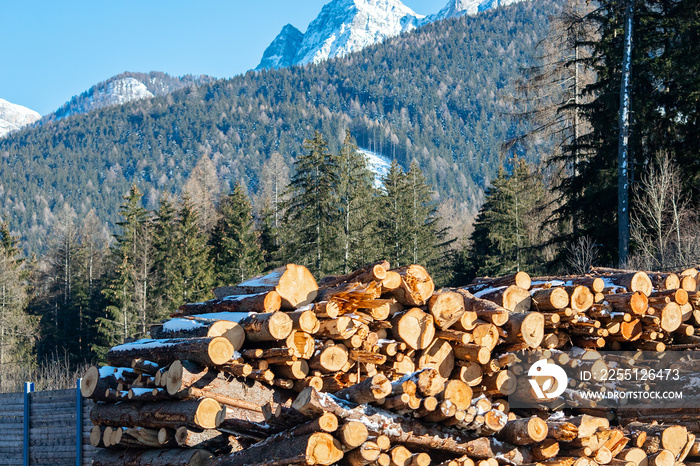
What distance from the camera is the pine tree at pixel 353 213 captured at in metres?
32.9

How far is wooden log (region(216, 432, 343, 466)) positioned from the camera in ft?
16.6

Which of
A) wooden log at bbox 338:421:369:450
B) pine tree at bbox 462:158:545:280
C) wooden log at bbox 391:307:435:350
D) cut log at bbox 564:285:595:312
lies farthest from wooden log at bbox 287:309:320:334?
pine tree at bbox 462:158:545:280

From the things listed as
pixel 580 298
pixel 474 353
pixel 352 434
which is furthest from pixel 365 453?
pixel 580 298

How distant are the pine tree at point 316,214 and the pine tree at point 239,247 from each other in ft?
26.1

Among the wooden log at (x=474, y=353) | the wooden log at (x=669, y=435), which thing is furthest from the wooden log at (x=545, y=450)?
the wooden log at (x=669, y=435)

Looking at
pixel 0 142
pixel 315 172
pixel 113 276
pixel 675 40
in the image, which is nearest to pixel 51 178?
pixel 0 142

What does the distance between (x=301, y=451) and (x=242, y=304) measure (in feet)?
7.00

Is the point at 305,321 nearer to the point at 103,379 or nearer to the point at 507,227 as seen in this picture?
the point at 103,379

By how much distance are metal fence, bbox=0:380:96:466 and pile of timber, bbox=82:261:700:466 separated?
4.35 feet

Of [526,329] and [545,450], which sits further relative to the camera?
[526,329]

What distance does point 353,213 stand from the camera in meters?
33.5

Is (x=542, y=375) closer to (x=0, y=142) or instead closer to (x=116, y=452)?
(x=116, y=452)

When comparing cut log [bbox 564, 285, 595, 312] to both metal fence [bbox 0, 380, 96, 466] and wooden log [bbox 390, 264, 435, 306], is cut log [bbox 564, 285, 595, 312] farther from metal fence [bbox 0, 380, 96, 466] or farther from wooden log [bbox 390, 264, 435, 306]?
metal fence [bbox 0, 380, 96, 466]

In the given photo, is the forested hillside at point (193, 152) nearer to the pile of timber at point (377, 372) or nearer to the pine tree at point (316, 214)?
the pine tree at point (316, 214)
